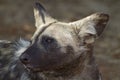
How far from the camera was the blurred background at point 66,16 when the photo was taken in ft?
36.7

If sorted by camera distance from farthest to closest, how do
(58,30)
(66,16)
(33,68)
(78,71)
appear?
(66,16)
(78,71)
(58,30)
(33,68)

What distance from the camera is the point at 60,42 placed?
6.54 meters

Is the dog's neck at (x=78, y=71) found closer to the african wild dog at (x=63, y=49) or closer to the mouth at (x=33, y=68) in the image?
the african wild dog at (x=63, y=49)

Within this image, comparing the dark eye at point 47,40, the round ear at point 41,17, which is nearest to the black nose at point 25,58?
the dark eye at point 47,40

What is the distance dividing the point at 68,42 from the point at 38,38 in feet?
1.18

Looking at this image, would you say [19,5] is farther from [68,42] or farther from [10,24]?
[68,42]

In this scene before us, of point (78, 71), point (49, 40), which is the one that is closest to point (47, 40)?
point (49, 40)

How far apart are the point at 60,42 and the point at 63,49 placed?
0.09 m

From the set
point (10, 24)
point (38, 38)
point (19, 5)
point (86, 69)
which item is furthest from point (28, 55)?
point (19, 5)

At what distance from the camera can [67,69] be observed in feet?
21.7

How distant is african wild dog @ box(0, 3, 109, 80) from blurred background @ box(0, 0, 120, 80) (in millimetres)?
3843

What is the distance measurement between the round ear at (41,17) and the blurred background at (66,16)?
3.60 m

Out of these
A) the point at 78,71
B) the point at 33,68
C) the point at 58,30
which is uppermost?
the point at 58,30

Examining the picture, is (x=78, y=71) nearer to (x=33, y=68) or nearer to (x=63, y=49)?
(x=63, y=49)
